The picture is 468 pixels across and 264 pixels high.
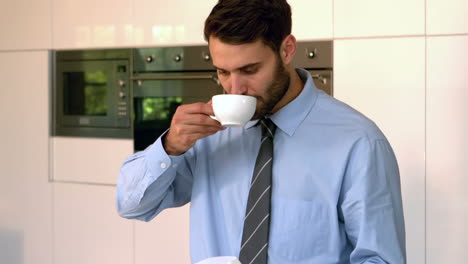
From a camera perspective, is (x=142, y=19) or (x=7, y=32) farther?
(x=7, y=32)

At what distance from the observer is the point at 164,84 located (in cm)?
295

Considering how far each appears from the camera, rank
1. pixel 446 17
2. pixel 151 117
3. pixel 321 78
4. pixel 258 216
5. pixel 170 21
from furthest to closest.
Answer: pixel 151 117, pixel 170 21, pixel 321 78, pixel 446 17, pixel 258 216

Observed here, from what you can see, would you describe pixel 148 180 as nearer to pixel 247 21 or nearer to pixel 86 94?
pixel 247 21

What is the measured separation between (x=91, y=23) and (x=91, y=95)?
1.12 ft

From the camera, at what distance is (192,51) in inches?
112

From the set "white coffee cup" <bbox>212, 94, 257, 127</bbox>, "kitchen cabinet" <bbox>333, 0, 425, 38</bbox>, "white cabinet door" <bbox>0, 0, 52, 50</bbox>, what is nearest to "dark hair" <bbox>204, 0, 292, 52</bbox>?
"white coffee cup" <bbox>212, 94, 257, 127</bbox>

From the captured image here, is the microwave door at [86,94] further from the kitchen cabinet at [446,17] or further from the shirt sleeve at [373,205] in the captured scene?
the shirt sleeve at [373,205]

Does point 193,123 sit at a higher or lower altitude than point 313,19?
lower

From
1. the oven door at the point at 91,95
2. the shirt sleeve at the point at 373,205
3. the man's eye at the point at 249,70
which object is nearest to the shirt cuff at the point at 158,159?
the man's eye at the point at 249,70

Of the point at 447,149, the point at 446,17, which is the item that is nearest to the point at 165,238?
the point at 447,149

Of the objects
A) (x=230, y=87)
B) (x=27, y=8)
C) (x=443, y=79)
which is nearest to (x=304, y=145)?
(x=230, y=87)

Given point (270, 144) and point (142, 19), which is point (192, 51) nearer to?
point (142, 19)

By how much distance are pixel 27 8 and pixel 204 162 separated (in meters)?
2.08

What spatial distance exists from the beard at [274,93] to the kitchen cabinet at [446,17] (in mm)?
1186
